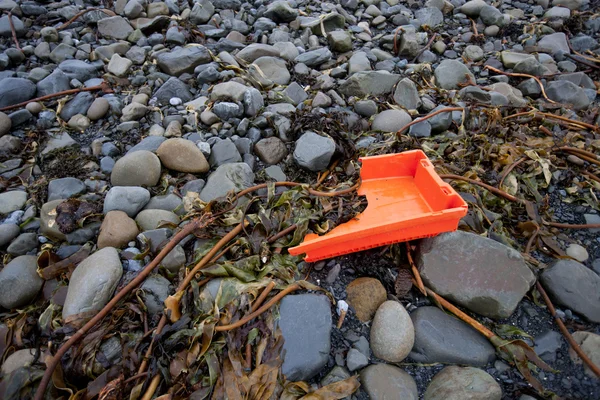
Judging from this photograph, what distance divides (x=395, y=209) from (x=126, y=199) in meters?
2.05

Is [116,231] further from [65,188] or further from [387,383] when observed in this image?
[387,383]

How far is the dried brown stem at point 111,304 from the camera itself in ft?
6.38

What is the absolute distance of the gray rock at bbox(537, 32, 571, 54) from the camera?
4.96 m

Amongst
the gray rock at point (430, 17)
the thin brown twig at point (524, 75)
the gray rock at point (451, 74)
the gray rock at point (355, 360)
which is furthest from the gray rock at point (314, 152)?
the gray rock at point (430, 17)

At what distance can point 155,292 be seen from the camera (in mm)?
2365

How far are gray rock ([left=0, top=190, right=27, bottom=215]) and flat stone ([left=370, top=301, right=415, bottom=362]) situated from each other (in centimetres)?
291

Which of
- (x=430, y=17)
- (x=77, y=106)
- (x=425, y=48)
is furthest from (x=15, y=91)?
(x=430, y=17)

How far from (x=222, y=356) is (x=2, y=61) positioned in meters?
4.55

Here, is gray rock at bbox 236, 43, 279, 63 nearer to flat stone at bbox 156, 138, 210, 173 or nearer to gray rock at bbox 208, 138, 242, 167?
gray rock at bbox 208, 138, 242, 167

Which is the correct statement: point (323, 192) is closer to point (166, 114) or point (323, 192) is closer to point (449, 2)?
point (166, 114)

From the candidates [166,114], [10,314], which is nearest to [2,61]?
[166,114]

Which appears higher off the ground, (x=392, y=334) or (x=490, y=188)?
(x=490, y=188)

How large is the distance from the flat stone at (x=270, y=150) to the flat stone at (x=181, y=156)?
1.64ft

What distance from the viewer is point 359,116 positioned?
153 inches
